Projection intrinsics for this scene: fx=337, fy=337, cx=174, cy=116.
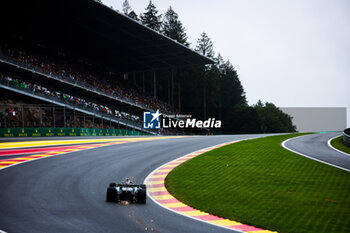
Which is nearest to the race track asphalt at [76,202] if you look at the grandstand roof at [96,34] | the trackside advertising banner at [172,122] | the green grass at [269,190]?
the green grass at [269,190]

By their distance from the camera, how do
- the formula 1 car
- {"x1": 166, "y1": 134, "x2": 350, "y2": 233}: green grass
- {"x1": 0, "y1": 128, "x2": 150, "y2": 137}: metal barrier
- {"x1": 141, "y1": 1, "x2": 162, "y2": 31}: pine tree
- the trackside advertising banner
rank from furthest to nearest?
{"x1": 141, "y1": 1, "x2": 162, "y2": 31}: pine tree
the trackside advertising banner
{"x1": 0, "y1": 128, "x2": 150, "y2": 137}: metal barrier
the formula 1 car
{"x1": 166, "y1": 134, "x2": 350, "y2": 233}: green grass

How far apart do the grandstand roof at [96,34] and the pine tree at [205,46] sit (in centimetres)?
2808

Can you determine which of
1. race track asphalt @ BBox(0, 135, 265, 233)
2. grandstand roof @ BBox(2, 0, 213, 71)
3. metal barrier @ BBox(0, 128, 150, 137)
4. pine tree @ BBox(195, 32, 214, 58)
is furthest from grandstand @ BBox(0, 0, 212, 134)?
pine tree @ BBox(195, 32, 214, 58)

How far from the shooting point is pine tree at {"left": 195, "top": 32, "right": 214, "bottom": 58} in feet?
270

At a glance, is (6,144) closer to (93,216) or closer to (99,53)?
(93,216)

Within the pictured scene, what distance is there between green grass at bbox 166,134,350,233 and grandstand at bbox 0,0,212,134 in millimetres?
19920

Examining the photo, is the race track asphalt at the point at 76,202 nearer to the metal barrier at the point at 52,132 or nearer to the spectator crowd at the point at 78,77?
the metal barrier at the point at 52,132

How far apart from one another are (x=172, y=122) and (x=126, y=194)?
4596 cm

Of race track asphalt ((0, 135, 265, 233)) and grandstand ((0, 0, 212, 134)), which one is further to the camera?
grandstand ((0, 0, 212, 134))

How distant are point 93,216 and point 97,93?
37968mm

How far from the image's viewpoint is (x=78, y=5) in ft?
112

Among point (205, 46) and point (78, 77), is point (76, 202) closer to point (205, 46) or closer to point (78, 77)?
point (78, 77)

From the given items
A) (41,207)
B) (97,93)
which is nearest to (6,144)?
(41,207)

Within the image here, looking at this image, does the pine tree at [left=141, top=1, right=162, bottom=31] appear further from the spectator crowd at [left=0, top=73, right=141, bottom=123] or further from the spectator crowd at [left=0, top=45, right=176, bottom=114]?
the spectator crowd at [left=0, top=73, right=141, bottom=123]
